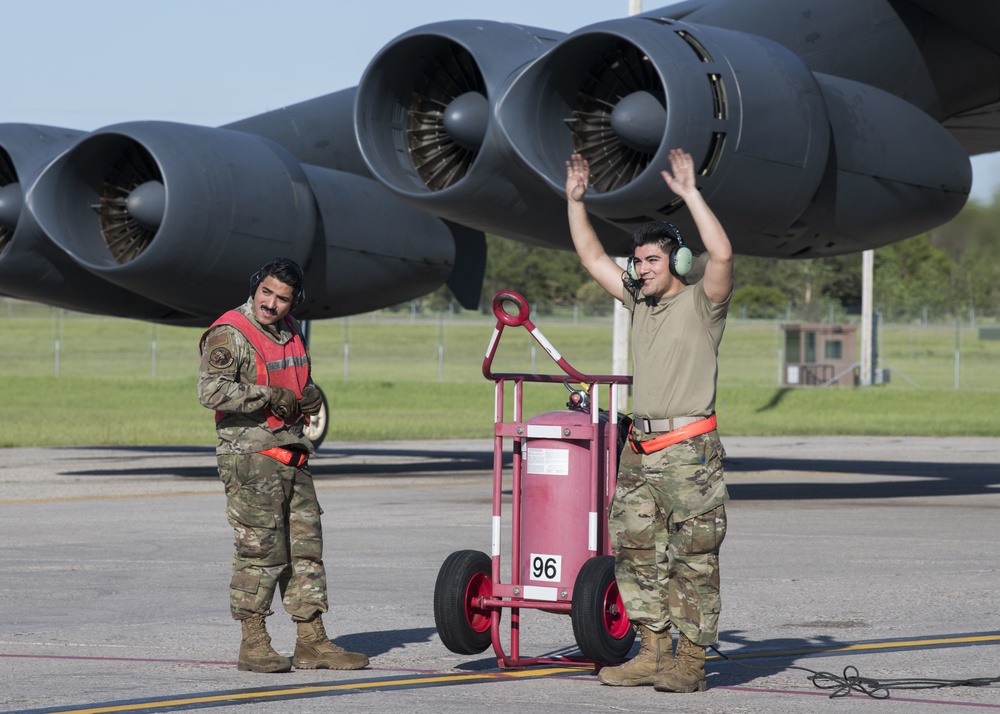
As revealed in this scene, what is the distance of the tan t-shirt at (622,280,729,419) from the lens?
638cm

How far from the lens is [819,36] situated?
14.0 meters

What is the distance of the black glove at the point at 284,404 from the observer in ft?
22.8

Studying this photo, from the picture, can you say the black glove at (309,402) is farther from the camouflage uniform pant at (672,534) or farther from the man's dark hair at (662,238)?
the man's dark hair at (662,238)

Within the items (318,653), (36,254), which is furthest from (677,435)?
(36,254)

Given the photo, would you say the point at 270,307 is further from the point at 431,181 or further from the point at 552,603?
the point at 431,181

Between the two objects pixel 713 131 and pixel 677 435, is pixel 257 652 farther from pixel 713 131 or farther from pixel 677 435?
pixel 713 131

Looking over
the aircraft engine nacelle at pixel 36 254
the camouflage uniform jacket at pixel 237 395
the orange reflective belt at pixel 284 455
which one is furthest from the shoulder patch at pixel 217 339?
the aircraft engine nacelle at pixel 36 254

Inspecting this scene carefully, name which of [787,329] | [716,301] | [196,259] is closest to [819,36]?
[196,259]

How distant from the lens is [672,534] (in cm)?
633

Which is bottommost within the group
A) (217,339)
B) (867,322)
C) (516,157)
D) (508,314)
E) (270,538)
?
(270,538)

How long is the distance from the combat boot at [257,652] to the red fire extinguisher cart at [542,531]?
76 centimetres

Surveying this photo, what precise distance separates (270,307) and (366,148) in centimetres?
751

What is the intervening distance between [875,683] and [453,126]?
865cm

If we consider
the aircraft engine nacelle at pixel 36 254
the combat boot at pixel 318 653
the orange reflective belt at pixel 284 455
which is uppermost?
the aircraft engine nacelle at pixel 36 254
